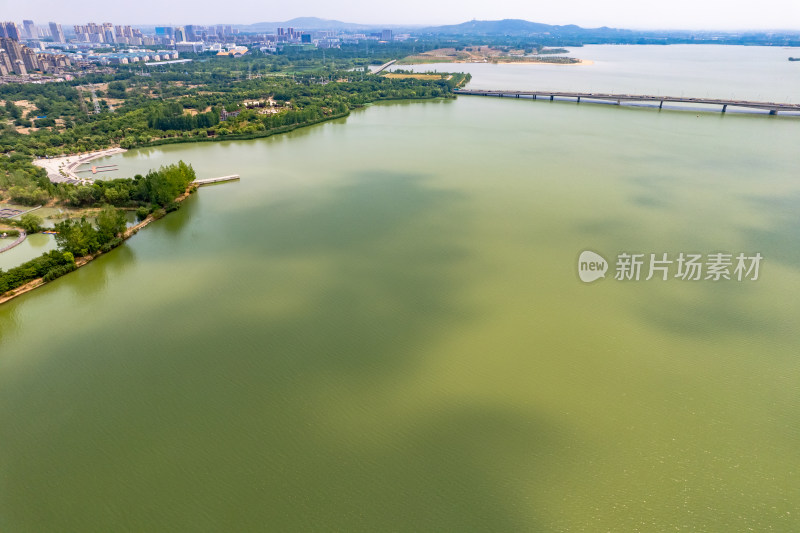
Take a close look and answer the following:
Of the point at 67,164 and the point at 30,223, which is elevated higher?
the point at 67,164

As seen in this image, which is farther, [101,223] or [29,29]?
[29,29]

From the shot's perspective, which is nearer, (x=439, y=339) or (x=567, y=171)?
(x=439, y=339)

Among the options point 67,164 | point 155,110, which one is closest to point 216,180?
point 67,164

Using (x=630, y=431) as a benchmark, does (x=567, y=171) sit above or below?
above

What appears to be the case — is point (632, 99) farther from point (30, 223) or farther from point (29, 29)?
point (29, 29)

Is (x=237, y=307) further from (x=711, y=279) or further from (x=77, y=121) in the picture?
(x=77, y=121)

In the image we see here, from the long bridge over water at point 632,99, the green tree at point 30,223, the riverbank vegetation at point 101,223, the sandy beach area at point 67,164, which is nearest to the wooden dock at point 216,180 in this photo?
the riverbank vegetation at point 101,223

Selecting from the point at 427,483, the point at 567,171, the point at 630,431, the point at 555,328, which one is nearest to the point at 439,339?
the point at 555,328

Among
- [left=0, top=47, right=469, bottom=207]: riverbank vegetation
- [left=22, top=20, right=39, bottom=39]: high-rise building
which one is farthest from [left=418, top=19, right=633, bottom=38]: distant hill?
[left=0, top=47, right=469, bottom=207]: riverbank vegetation
